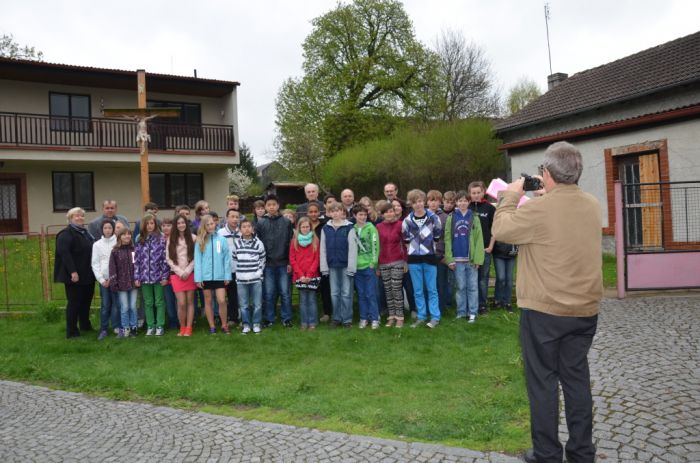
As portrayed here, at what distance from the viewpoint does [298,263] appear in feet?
27.2

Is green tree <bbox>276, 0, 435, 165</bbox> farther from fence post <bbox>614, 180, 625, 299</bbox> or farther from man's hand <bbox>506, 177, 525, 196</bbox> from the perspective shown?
man's hand <bbox>506, 177, 525, 196</bbox>

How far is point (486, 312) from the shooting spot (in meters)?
8.62

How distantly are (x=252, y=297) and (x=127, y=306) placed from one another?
1832 millimetres

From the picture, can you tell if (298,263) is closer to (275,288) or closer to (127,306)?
(275,288)

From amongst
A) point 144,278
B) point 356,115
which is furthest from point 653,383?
point 356,115

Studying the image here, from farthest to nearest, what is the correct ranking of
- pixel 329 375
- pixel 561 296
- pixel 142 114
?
pixel 142 114 < pixel 329 375 < pixel 561 296

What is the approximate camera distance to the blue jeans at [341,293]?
8.26 m

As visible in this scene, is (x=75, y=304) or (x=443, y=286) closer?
(x=75, y=304)

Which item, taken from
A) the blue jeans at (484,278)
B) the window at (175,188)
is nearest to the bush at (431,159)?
the window at (175,188)

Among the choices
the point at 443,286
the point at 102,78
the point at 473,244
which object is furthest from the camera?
the point at 102,78

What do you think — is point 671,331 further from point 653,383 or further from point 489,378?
point 489,378

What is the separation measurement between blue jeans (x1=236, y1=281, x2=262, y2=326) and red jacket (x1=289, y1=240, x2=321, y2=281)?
571mm

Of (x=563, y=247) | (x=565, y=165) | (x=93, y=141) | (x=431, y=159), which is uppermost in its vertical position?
(x=93, y=141)

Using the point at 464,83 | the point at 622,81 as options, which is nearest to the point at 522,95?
the point at 464,83
